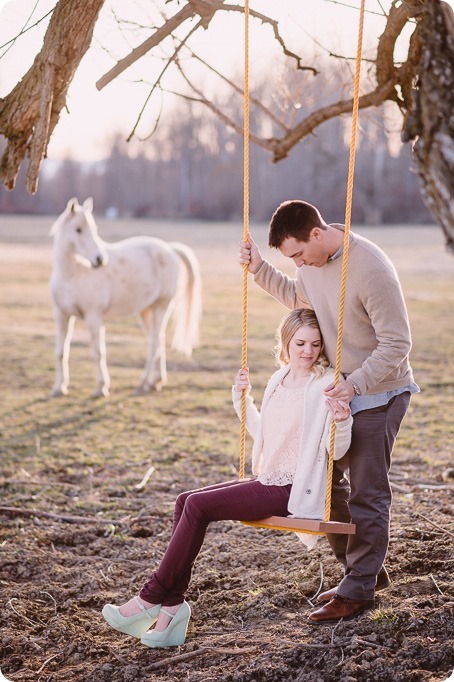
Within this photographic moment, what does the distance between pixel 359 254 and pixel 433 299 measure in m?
15.4

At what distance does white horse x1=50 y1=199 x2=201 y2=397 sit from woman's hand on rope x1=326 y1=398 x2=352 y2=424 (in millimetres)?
5902

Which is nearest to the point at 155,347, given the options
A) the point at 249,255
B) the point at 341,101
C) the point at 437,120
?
the point at 341,101

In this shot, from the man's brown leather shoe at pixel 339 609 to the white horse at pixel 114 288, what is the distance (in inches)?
231

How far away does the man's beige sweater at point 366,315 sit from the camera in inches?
122

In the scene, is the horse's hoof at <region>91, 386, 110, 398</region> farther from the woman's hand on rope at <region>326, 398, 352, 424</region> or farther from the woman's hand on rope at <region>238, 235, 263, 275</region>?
the woman's hand on rope at <region>326, 398, 352, 424</region>

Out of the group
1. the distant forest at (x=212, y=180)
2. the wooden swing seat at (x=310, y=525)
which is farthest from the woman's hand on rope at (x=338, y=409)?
the distant forest at (x=212, y=180)

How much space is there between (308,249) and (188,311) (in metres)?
6.67

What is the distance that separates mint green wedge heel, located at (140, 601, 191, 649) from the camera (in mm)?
3203

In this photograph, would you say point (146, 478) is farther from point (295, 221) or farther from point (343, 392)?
point (295, 221)

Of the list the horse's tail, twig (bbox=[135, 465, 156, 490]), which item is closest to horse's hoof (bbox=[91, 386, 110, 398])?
the horse's tail

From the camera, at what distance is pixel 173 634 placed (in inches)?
127

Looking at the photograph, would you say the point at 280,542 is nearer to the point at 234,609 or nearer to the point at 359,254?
the point at 234,609

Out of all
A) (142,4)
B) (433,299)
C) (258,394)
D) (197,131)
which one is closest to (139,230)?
(197,131)

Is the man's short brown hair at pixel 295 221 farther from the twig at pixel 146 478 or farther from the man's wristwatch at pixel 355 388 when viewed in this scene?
the twig at pixel 146 478
